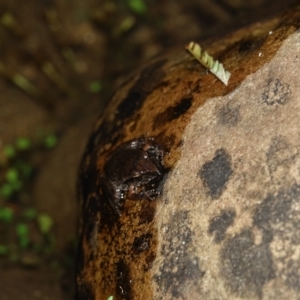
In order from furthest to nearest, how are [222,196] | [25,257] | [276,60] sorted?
[25,257] → [276,60] → [222,196]

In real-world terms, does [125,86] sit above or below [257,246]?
above

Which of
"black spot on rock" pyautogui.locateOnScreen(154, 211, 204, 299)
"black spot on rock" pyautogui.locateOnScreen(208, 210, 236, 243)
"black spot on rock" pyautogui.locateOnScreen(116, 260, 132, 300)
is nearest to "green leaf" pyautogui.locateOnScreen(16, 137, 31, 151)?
"black spot on rock" pyautogui.locateOnScreen(116, 260, 132, 300)

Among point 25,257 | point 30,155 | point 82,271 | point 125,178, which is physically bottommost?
point 25,257

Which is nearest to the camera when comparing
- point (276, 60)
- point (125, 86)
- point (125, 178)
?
point (276, 60)

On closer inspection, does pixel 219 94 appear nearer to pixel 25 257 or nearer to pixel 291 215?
pixel 291 215

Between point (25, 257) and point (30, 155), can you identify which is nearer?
point (25, 257)

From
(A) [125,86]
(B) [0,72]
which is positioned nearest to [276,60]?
(A) [125,86]

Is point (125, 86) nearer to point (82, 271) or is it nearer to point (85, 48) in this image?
point (82, 271)
